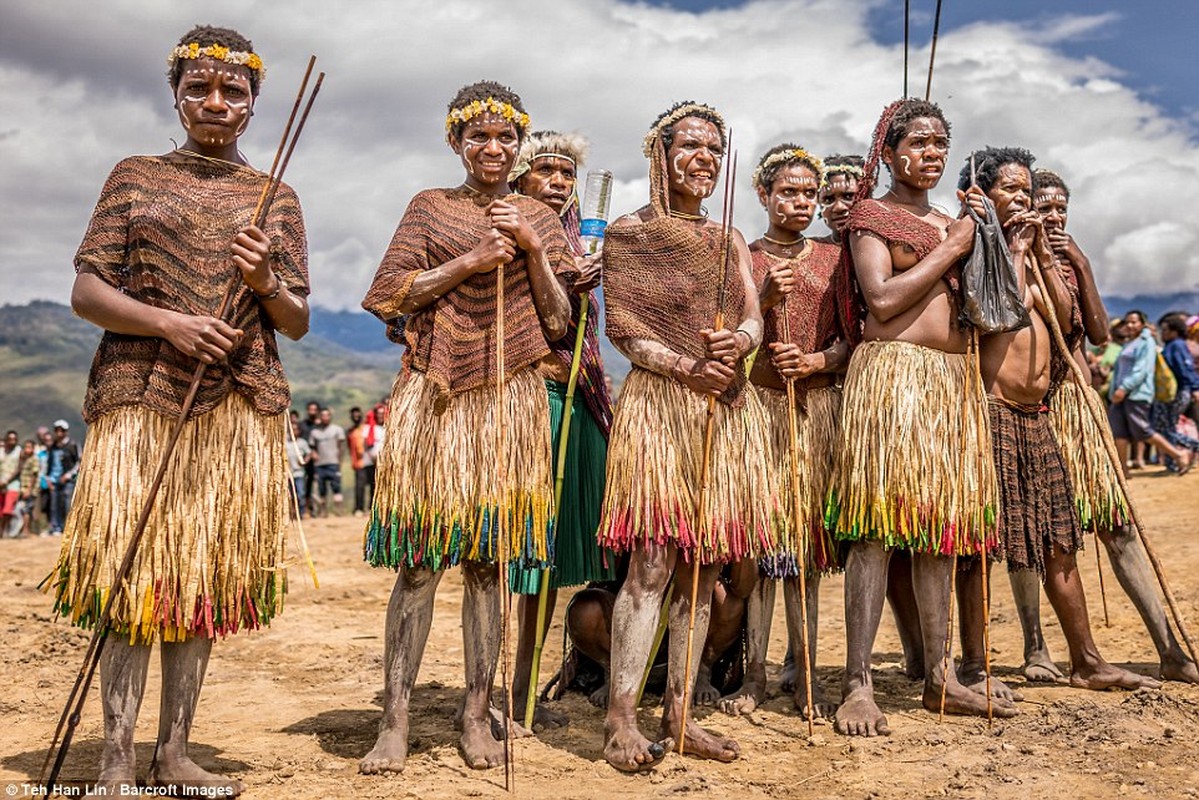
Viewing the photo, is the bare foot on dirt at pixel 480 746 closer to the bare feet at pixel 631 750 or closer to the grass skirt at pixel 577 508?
the bare feet at pixel 631 750

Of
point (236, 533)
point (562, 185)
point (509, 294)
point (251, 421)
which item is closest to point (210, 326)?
point (251, 421)

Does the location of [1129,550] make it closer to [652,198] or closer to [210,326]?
[652,198]

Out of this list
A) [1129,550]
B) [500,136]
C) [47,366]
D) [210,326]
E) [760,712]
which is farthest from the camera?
[47,366]

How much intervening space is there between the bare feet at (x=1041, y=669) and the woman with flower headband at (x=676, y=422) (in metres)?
2.03

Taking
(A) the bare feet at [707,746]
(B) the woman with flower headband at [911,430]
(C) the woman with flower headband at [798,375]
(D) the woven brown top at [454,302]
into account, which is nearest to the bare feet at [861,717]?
(B) the woman with flower headband at [911,430]

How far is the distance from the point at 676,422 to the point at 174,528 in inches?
68.1

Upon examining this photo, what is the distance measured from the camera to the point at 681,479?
12.5 feet

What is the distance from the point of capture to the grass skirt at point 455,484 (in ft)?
12.0

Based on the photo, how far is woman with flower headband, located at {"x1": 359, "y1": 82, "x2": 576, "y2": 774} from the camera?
3.68 m

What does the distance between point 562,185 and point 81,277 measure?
2163mm

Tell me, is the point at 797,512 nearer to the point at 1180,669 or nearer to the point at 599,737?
the point at 599,737

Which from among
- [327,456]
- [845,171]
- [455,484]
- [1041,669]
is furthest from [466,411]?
[327,456]

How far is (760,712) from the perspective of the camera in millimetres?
4523

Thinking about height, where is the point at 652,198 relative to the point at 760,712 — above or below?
above
